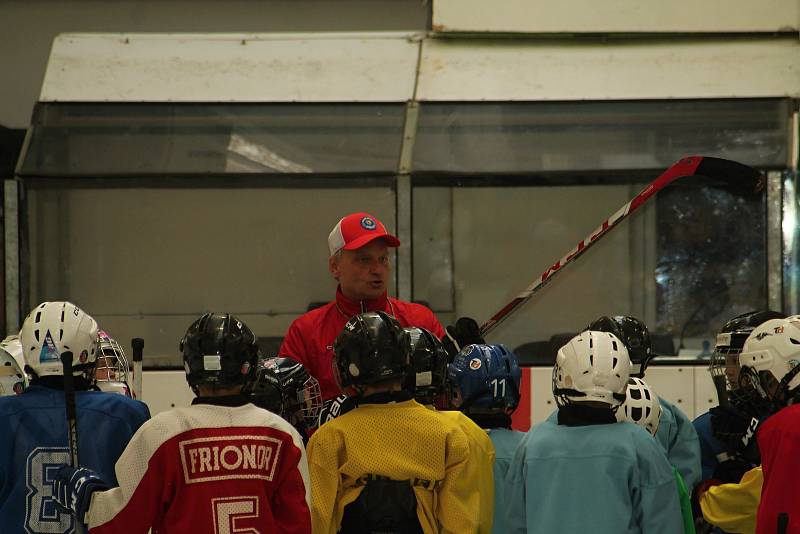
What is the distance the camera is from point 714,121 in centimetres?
672

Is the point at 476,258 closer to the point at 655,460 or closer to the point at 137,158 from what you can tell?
the point at 137,158

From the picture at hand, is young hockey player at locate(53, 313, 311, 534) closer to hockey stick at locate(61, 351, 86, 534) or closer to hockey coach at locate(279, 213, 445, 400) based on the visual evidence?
hockey stick at locate(61, 351, 86, 534)

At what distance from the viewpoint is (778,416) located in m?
3.38

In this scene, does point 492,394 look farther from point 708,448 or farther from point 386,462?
point 708,448

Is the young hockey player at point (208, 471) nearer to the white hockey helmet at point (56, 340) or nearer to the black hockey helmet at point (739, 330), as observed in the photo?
the white hockey helmet at point (56, 340)

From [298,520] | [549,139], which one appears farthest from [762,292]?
[298,520]

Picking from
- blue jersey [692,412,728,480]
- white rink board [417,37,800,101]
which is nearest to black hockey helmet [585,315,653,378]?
blue jersey [692,412,728,480]

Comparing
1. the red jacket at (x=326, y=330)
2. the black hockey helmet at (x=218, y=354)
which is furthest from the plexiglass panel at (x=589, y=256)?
the black hockey helmet at (x=218, y=354)

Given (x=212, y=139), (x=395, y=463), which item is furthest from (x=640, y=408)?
(x=212, y=139)

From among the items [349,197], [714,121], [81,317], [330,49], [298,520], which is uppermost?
[330,49]

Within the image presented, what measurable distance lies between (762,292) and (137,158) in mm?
3358

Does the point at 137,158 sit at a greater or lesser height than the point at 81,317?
greater

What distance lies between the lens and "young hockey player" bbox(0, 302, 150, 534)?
338cm

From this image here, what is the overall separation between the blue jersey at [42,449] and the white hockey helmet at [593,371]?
125 centimetres
